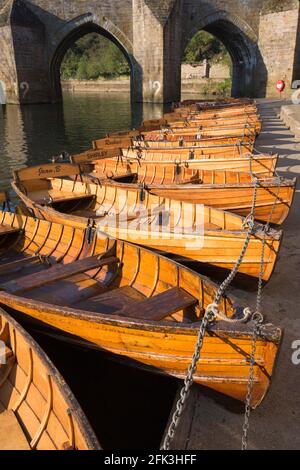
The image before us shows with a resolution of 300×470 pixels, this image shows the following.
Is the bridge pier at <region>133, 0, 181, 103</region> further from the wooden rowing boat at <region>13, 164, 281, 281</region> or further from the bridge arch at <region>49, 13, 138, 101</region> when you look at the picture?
the wooden rowing boat at <region>13, 164, 281, 281</region>

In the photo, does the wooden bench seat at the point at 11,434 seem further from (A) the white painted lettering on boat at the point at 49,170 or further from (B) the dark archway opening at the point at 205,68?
(B) the dark archway opening at the point at 205,68

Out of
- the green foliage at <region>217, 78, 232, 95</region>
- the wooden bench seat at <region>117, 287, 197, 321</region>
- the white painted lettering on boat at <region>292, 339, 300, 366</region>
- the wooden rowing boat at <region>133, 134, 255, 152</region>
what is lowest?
the white painted lettering on boat at <region>292, 339, 300, 366</region>

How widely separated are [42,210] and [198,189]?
4.17 m

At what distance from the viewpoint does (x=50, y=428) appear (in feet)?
12.7

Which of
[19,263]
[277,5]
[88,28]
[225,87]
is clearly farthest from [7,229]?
[225,87]

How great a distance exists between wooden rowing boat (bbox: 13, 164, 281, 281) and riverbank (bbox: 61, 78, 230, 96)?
210 ft

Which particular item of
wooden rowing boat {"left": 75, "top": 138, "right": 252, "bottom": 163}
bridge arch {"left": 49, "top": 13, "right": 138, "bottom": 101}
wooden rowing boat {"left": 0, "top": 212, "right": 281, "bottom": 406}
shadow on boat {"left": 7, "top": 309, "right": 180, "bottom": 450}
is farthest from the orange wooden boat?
bridge arch {"left": 49, "top": 13, "right": 138, "bottom": 101}

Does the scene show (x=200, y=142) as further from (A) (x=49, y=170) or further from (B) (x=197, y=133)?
(A) (x=49, y=170)

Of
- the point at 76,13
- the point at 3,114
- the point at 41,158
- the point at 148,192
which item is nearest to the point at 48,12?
the point at 76,13

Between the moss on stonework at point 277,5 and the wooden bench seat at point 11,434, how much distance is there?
1996 inches

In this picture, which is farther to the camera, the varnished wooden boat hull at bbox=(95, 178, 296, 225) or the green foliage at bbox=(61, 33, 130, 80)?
the green foliage at bbox=(61, 33, 130, 80)

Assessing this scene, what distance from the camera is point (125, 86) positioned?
86625 mm

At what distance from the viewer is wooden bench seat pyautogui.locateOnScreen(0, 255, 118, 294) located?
643cm
